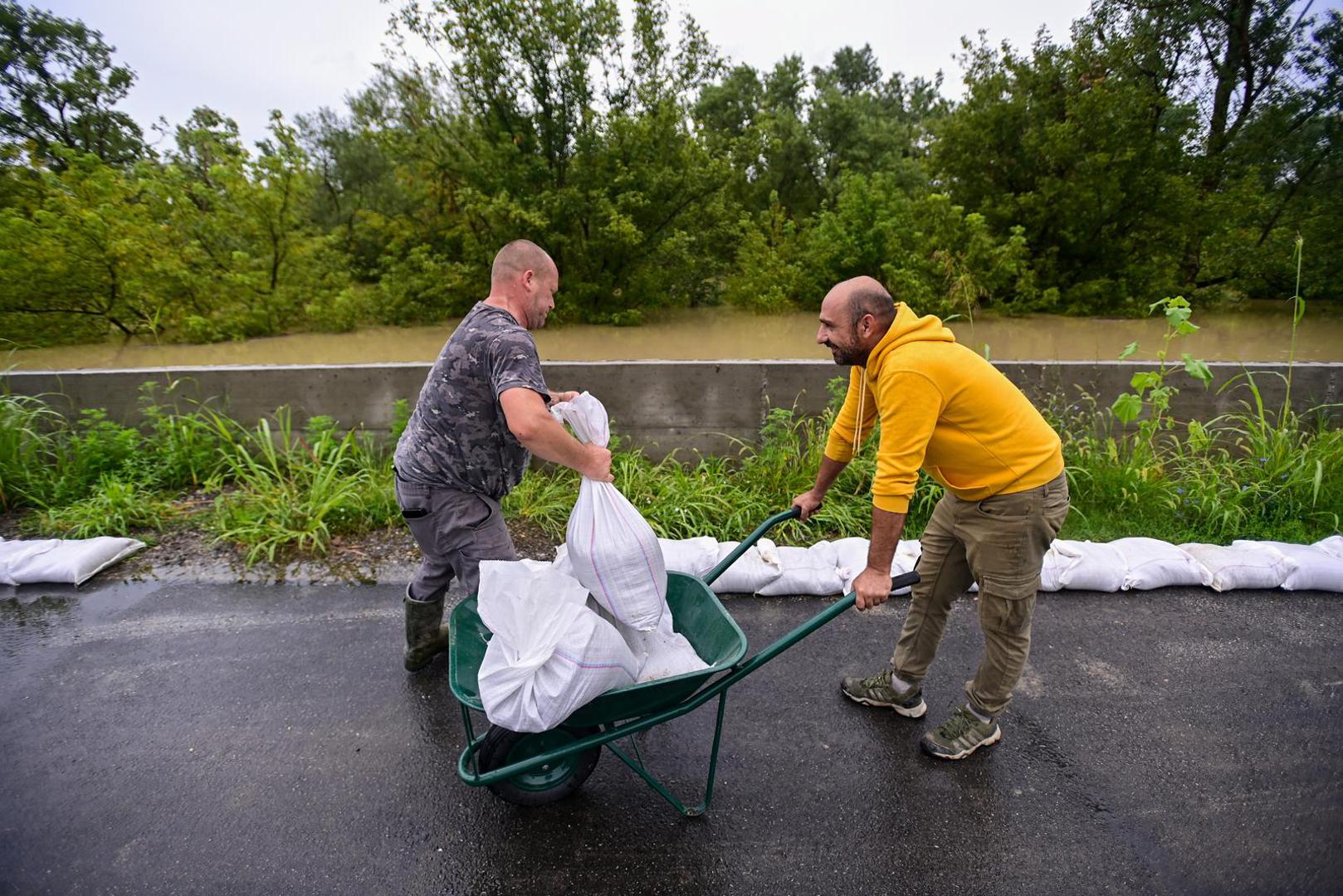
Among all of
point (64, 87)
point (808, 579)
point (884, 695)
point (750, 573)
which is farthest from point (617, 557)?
point (64, 87)

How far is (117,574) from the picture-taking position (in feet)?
12.4

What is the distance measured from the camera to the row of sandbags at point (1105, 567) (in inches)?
137

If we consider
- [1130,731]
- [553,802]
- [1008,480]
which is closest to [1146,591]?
[1130,731]

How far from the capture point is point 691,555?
356cm

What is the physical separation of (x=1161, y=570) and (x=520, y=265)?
11.6ft

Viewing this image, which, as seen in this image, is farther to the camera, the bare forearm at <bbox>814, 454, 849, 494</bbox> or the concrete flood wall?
the concrete flood wall

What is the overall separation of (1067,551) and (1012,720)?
126 centimetres

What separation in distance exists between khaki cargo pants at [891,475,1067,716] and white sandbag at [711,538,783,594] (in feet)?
→ 3.15

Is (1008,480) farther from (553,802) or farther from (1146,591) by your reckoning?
(1146,591)

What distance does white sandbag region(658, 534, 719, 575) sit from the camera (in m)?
3.51

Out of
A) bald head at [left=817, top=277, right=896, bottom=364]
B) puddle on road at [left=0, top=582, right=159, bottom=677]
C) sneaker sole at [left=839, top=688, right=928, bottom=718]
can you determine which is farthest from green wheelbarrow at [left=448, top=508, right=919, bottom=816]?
puddle on road at [left=0, top=582, right=159, bottom=677]

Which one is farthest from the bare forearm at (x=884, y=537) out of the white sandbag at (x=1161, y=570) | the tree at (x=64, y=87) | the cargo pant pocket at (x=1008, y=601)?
the tree at (x=64, y=87)

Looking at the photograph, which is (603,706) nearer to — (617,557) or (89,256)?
(617,557)

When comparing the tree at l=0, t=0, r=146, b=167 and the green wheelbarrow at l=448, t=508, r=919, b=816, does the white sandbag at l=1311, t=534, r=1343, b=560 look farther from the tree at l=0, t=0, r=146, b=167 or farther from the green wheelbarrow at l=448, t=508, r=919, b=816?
the tree at l=0, t=0, r=146, b=167
